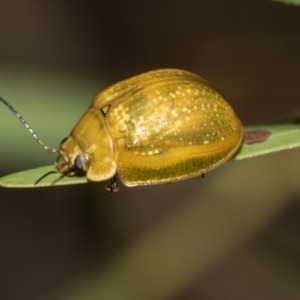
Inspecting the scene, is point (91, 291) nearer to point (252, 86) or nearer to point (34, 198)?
point (34, 198)

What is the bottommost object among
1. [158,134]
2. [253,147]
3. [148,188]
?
[148,188]

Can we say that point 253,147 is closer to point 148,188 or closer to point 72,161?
point 72,161

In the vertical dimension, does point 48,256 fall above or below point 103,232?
below

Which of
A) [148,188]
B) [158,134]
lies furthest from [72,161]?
[148,188]

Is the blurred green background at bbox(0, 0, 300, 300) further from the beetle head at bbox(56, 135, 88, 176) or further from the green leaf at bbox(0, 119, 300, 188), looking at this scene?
the green leaf at bbox(0, 119, 300, 188)

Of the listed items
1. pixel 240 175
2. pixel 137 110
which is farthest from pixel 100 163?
pixel 240 175

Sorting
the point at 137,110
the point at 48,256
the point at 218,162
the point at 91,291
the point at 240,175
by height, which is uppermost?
the point at 137,110
